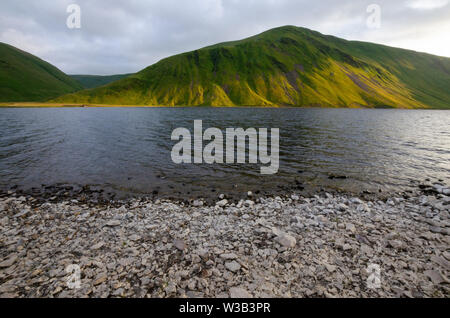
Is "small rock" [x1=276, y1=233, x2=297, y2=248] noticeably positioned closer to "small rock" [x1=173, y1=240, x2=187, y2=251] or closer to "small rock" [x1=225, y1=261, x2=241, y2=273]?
"small rock" [x1=225, y1=261, x2=241, y2=273]

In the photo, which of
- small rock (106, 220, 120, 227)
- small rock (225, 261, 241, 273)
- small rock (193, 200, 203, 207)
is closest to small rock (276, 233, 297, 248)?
small rock (225, 261, 241, 273)

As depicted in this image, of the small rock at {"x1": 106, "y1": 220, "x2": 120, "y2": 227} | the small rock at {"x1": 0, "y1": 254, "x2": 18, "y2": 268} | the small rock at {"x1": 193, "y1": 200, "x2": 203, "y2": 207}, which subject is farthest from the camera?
the small rock at {"x1": 193, "y1": 200, "x2": 203, "y2": 207}

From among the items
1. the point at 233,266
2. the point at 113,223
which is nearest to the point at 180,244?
the point at 233,266

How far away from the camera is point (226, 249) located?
7750 millimetres

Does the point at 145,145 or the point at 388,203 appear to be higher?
the point at 145,145

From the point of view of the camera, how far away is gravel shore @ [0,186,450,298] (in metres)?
5.98

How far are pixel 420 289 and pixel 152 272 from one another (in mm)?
8604

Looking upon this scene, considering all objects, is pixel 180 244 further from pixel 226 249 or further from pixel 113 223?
pixel 113 223

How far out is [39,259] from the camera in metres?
7.16

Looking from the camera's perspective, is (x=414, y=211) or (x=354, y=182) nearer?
(x=414, y=211)
